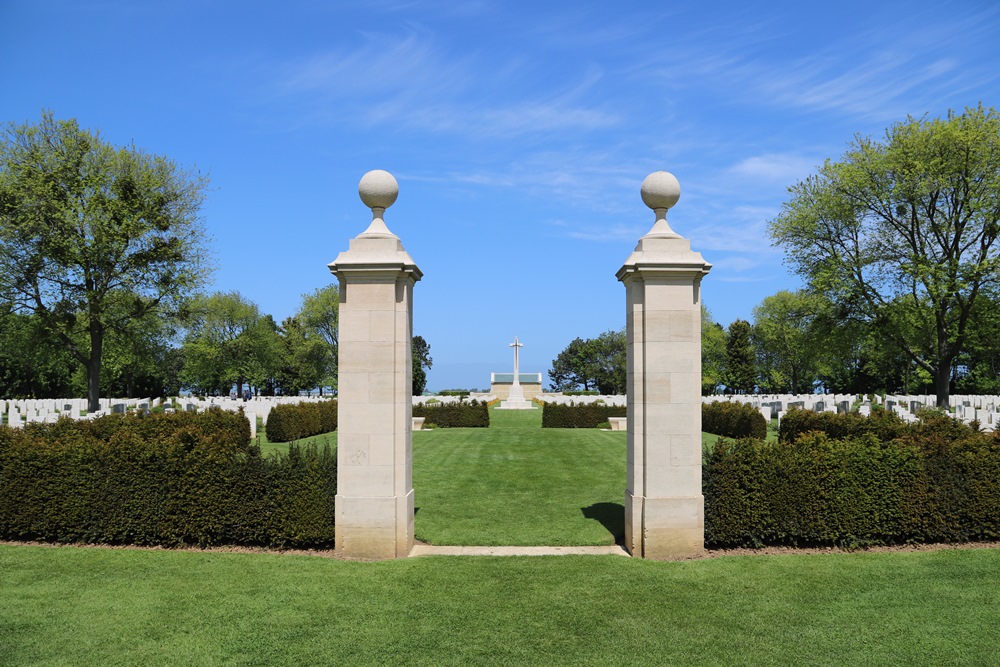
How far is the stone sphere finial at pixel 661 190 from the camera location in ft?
28.1

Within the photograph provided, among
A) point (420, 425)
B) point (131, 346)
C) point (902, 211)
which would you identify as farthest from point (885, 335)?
point (131, 346)

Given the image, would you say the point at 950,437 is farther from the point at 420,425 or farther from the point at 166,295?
the point at 166,295

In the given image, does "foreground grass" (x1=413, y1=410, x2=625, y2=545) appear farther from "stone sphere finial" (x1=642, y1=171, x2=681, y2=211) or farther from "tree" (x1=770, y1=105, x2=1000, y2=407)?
"tree" (x1=770, y1=105, x2=1000, y2=407)

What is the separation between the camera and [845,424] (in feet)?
50.9

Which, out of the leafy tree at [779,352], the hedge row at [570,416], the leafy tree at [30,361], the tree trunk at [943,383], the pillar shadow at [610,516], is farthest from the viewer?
the leafy tree at [779,352]

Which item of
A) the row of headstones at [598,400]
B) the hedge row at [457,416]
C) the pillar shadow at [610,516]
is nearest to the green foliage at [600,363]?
the row of headstones at [598,400]

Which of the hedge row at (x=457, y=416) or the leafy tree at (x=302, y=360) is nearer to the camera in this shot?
the hedge row at (x=457, y=416)

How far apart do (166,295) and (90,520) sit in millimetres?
24440

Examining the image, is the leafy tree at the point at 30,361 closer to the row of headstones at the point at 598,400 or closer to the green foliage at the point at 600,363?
the row of headstones at the point at 598,400

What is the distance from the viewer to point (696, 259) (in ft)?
27.0

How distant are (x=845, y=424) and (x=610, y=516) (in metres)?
8.36

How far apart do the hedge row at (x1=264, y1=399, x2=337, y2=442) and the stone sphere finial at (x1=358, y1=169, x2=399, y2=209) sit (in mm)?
16873

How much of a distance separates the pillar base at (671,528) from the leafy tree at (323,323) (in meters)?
59.5

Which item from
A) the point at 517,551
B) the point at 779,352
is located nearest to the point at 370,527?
the point at 517,551
